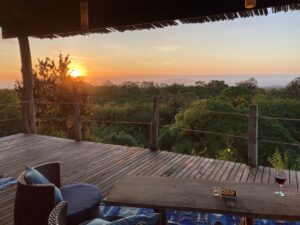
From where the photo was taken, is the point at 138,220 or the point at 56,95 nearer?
the point at 138,220

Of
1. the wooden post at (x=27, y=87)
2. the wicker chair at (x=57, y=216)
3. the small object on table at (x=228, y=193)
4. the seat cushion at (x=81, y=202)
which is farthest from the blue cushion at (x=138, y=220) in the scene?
the wooden post at (x=27, y=87)

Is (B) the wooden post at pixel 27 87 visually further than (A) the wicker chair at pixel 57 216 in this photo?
Yes

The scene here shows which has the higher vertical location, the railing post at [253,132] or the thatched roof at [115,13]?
the thatched roof at [115,13]

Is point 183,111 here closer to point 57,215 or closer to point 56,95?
point 56,95

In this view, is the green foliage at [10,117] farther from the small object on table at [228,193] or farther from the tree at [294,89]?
the small object on table at [228,193]

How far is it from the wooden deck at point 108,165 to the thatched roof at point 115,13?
206 cm

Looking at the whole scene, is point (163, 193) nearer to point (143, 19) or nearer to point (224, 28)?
point (143, 19)

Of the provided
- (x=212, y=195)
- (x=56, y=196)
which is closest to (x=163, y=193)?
(x=212, y=195)

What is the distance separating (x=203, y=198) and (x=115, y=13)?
11.1 ft

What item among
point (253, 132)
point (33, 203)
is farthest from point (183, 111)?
point (33, 203)

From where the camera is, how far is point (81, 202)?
2504 millimetres

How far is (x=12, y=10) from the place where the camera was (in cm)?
509

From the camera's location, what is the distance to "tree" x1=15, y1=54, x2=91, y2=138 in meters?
13.4

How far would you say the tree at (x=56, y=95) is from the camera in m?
13.4
